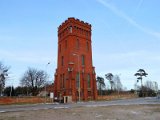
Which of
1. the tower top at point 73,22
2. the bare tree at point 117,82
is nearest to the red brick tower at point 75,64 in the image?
the tower top at point 73,22

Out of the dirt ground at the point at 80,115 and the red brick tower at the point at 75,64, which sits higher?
the red brick tower at the point at 75,64

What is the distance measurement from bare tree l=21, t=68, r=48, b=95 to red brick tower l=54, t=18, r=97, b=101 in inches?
967

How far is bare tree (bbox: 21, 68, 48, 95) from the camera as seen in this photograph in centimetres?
9732

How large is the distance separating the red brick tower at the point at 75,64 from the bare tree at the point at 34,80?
24.6 m

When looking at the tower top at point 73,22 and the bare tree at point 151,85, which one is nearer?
the tower top at point 73,22

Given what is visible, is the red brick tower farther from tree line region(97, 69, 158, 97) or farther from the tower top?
tree line region(97, 69, 158, 97)

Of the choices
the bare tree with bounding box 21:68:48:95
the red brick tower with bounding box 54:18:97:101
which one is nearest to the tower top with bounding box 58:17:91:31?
the red brick tower with bounding box 54:18:97:101

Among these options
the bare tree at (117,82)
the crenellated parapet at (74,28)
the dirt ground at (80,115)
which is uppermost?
the crenellated parapet at (74,28)

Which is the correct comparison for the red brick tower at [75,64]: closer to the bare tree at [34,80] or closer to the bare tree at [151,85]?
the bare tree at [34,80]

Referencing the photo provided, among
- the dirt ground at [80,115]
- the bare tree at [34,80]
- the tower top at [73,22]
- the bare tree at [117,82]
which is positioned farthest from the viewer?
the bare tree at [117,82]

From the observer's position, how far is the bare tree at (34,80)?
319 ft

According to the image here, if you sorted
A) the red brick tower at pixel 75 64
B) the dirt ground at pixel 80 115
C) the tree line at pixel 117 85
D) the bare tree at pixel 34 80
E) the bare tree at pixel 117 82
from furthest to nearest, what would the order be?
the bare tree at pixel 117 82, the tree line at pixel 117 85, the bare tree at pixel 34 80, the red brick tower at pixel 75 64, the dirt ground at pixel 80 115

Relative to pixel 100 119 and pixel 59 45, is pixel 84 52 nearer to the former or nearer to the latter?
pixel 59 45

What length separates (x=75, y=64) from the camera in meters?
69.4
